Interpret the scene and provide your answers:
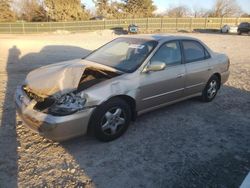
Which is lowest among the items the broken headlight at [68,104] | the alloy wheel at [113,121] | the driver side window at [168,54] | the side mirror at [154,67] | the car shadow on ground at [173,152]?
the car shadow on ground at [173,152]

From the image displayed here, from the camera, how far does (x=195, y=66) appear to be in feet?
17.6

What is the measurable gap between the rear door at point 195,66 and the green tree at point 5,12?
47599mm

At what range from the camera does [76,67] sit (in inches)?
163

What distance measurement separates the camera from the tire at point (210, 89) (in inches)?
231

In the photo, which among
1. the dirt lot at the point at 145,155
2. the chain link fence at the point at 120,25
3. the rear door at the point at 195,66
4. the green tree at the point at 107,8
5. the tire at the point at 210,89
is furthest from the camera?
the green tree at the point at 107,8

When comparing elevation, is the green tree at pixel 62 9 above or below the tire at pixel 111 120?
above

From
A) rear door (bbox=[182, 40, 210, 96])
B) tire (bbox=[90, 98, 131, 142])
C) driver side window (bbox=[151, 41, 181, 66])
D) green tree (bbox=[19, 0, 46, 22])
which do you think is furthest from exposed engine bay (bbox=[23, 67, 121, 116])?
green tree (bbox=[19, 0, 46, 22])

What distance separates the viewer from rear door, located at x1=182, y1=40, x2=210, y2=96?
523 cm

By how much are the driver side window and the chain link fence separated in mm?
37258

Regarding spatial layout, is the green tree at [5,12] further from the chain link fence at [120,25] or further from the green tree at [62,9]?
the green tree at [62,9]

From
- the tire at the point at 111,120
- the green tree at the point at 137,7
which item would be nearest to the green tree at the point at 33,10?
the green tree at the point at 137,7

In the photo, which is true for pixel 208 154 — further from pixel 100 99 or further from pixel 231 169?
pixel 100 99

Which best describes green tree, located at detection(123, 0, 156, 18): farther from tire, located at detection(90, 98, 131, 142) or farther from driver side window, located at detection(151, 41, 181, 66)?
tire, located at detection(90, 98, 131, 142)

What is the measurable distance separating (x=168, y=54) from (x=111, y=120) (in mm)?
1769
